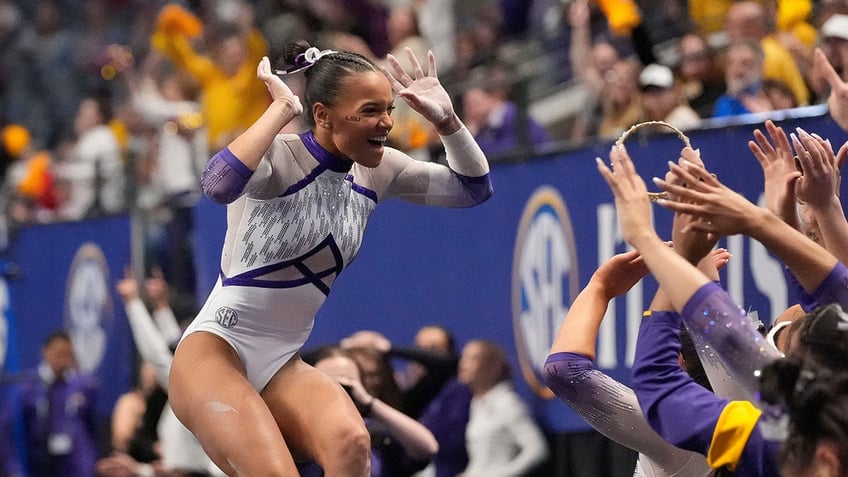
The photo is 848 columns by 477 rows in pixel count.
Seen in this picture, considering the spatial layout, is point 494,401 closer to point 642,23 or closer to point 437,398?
point 437,398

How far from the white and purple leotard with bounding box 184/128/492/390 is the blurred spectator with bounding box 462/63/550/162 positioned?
301 cm

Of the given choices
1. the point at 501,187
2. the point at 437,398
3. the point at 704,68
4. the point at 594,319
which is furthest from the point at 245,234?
the point at 704,68

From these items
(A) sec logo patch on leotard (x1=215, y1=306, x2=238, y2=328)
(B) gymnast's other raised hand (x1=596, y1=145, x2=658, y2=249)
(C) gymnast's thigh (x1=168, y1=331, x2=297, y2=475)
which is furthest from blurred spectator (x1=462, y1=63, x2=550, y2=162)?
(B) gymnast's other raised hand (x1=596, y1=145, x2=658, y2=249)

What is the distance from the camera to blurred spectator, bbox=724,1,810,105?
6789mm

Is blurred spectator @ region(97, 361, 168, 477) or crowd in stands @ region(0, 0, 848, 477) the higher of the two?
crowd in stands @ region(0, 0, 848, 477)

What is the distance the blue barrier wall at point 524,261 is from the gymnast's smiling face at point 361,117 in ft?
6.46

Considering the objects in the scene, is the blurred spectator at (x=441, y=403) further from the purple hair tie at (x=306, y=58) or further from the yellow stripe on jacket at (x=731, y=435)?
the yellow stripe on jacket at (x=731, y=435)

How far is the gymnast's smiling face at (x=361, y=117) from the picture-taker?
425cm

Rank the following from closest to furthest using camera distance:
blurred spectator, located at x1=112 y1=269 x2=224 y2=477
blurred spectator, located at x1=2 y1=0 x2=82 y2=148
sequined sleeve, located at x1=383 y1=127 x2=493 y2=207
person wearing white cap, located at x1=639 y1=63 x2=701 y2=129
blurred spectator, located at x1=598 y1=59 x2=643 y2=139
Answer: sequined sleeve, located at x1=383 y1=127 x2=493 y2=207 → person wearing white cap, located at x1=639 y1=63 x2=701 y2=129 → blurred spectator, located at x1=598 y1=59 x2=643 y2=139 → blurred spectator, located at x1=112 y1=269 x2=224 y2=477 → blurred spectator, located at x1=2 y1=0 x2=82 y2=148

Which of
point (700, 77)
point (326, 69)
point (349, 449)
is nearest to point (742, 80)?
point (700, 77)

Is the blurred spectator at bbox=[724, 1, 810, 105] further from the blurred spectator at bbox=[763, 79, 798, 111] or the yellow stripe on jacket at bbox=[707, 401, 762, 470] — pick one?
the yellow stripe on jacket at bbox=[707, 401, 762, 470]

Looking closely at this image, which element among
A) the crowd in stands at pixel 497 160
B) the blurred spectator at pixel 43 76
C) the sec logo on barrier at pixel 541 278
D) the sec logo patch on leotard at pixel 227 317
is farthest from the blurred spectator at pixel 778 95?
the blurred spectator at pixel 43 76

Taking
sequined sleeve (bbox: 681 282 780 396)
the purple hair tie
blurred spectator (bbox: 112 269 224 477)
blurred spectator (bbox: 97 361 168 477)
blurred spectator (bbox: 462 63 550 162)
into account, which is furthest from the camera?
blurred spectator (bbox: 97 361 168 477)

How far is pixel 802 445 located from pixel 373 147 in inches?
77.8
